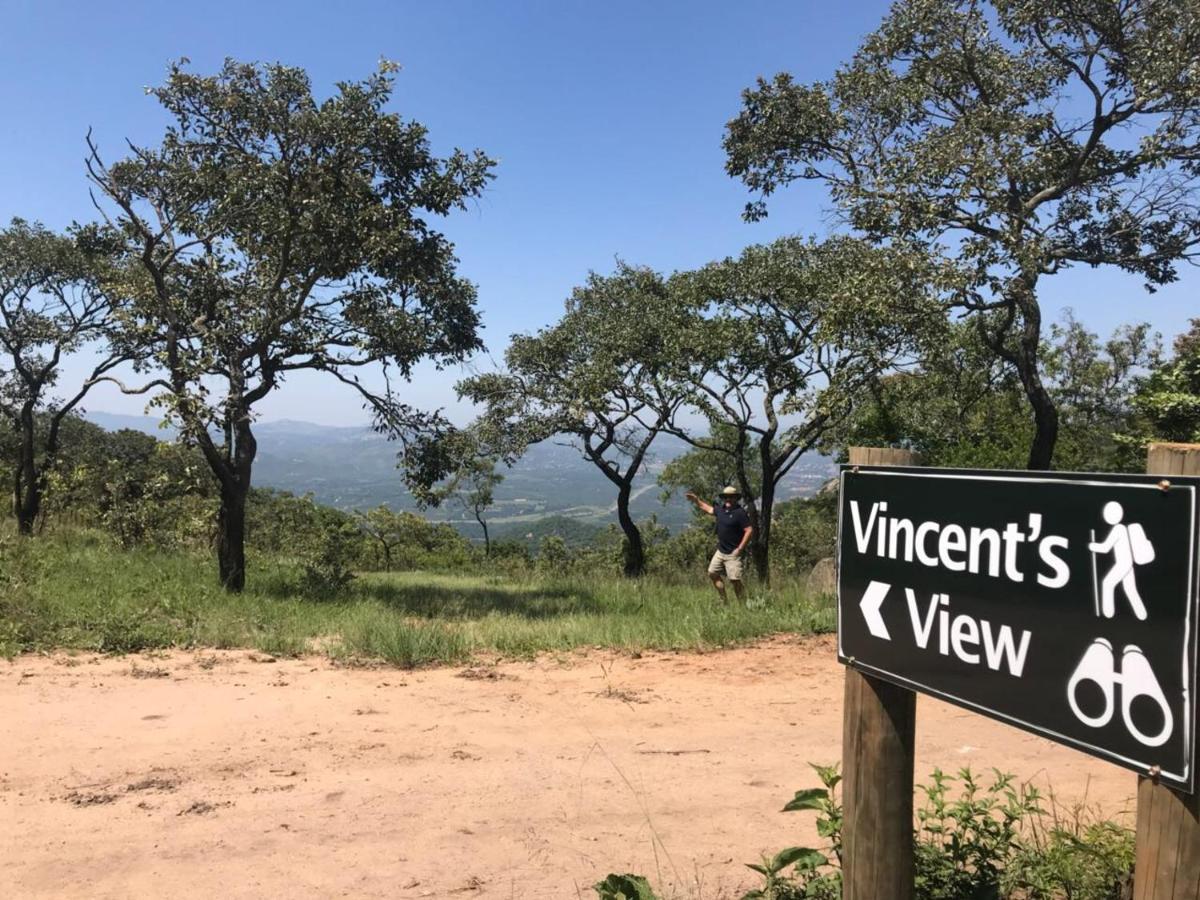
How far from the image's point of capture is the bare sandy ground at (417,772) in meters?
3.70

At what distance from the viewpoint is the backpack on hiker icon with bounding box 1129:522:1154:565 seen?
1684 millimetres

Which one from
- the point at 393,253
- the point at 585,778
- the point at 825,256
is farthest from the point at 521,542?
the point at 585,778

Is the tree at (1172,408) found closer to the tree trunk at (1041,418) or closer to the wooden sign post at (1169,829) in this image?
the tree trunk at (1041,418)

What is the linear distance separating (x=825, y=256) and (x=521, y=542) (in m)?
27.7

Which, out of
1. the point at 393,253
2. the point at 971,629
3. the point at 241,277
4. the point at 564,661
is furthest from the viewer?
the point at 241,277

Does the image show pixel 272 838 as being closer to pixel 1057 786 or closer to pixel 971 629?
pixel 971 629

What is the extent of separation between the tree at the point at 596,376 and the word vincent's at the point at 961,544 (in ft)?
47.7

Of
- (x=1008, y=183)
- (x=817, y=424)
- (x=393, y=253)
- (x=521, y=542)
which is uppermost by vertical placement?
(x=1008, y=183)

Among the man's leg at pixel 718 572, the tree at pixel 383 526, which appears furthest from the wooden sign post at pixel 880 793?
the tree at pixel 383 526

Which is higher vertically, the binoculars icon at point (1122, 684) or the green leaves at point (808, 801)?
the binoculars icon at point (1122, 684)

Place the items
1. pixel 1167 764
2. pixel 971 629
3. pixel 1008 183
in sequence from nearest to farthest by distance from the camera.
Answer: pixel 1167 764 → pixel 971 629 → pixel 1008 183

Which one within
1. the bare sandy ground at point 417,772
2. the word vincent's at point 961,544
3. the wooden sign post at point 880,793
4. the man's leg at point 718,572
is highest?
the word vincent's at point 961,544

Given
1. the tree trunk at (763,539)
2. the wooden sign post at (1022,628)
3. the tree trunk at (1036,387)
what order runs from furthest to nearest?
the tree trunk at (763,539)
the tree trunk at (1036,387)
the wooden sign post at (1022,628)

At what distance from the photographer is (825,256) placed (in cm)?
1502
